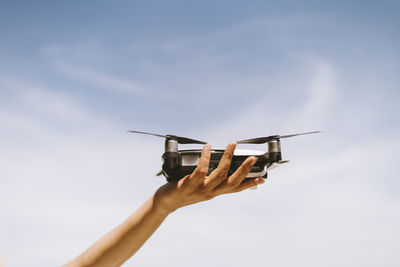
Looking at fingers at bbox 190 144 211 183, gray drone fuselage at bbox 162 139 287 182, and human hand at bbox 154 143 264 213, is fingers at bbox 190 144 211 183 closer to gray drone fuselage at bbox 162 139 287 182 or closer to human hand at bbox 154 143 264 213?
human hand at bbox 154 143 264 213

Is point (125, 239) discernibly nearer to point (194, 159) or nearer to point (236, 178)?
point (194, 159)

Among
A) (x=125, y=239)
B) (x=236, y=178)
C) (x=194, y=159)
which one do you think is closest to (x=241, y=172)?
(x=236, y=178)

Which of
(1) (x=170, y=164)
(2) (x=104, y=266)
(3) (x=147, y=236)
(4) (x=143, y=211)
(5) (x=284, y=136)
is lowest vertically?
(2) (x=104, y=266)

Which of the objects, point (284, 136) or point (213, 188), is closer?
point (213, 188)

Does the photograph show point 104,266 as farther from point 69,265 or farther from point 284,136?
A: point 284,136

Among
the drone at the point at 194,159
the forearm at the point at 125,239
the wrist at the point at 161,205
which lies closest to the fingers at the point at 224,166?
the drone at the point at 194,159

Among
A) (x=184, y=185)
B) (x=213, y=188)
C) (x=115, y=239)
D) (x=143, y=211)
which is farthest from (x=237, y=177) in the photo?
(x=115, y=239)
